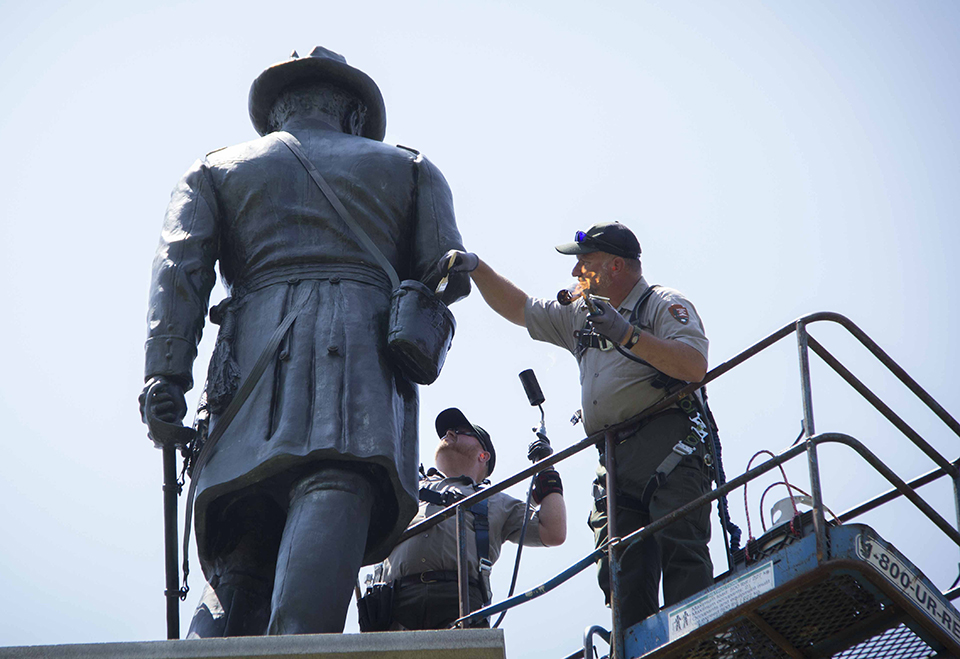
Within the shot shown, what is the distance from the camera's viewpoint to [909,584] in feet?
16.5

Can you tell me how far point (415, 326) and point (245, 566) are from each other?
1.30 meters

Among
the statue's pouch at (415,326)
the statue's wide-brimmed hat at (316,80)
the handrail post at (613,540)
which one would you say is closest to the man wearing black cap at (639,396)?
the handrail post at (613,540)

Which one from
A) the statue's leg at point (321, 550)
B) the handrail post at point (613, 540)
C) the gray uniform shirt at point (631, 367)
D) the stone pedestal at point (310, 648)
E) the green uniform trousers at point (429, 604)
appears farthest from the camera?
the green uniform trousers at point (429, 604)

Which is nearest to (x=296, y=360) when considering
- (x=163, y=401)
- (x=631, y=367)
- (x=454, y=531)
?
(x=163, y=401)

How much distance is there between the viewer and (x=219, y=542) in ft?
19.3

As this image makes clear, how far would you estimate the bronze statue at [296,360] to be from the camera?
5555 millimetres

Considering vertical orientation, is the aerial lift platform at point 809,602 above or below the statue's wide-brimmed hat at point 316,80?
below

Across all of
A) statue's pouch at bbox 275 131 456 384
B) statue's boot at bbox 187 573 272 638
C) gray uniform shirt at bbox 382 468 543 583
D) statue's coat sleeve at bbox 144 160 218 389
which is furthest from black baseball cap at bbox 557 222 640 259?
statue's boot at bbox 187 573 272 638

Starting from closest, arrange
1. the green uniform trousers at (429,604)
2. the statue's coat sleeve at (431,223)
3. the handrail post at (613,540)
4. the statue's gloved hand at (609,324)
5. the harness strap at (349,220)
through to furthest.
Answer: the handrail post at (613,540) < the statue's gloved hand at (609,324) < the harness strap at (349,220) < the statue's coat sleeve at (431,223) < the green uniform trousers at (429,604)

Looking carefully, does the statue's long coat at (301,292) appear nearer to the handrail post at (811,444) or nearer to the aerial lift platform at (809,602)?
the aerial lift platform at (809,602)

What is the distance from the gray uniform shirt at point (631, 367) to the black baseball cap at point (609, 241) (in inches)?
7.7

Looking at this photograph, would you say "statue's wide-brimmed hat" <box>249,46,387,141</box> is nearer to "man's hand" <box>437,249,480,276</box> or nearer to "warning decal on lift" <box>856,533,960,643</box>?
"man's hand" <box>437,249,480,276</box>

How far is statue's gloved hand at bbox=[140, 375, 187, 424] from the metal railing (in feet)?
4.13

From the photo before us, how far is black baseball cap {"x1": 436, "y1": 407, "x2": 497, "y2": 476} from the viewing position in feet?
26.5
